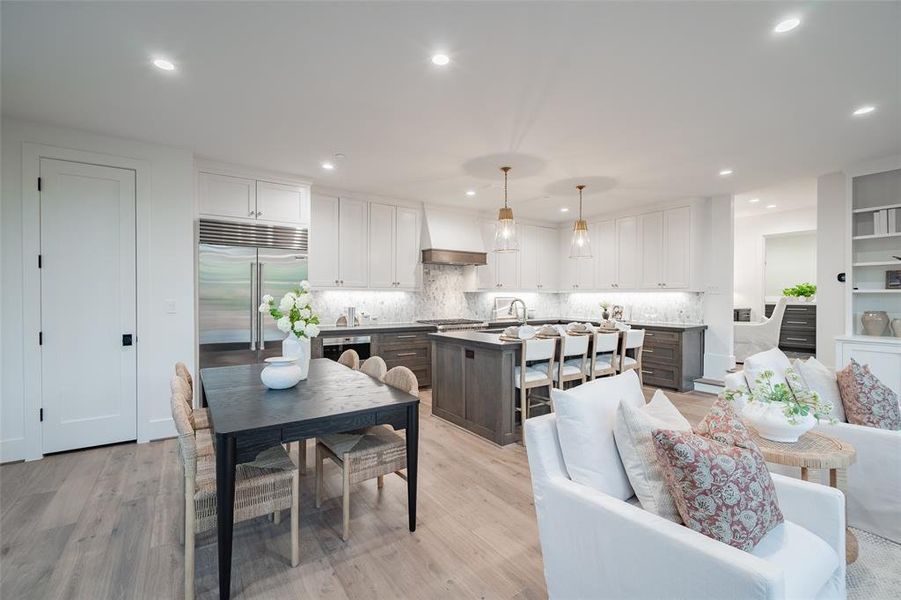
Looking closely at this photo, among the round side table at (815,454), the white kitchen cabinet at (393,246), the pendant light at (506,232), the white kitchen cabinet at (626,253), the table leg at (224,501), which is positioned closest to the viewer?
the table leg at (224,501)

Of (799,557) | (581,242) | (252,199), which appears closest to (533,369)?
(581,242)

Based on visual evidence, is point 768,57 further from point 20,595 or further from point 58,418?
point 58,418

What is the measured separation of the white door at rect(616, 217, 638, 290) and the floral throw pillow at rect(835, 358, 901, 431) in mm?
4015

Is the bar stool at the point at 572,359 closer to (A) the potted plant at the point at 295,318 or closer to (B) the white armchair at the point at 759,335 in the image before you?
(A) the potted plant at the point at 295,318

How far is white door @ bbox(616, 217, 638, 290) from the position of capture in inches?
254

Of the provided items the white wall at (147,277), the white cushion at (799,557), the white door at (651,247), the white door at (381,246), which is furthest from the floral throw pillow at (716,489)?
the white door at (651,247)

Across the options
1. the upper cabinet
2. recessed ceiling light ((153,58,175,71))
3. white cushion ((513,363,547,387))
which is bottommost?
white cushion ((513,363,547,387))

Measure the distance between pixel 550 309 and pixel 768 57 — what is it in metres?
5.91

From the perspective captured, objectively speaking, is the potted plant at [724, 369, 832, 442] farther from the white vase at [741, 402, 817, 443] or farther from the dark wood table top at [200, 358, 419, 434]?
the dark wood table top at [200, 358, 419, 434]

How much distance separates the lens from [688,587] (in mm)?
1194

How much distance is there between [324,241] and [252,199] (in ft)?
3.47

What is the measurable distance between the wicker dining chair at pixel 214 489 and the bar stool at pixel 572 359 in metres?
2.63

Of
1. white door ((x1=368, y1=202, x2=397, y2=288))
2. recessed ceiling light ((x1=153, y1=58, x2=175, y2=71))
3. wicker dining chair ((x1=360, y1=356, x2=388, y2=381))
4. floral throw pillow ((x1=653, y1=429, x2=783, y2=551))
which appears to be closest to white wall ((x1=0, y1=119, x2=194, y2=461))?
recessed ceiling light ((x1=153, y1=58, x2=175, y2=71))

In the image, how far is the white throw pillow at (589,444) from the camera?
1593 mm
